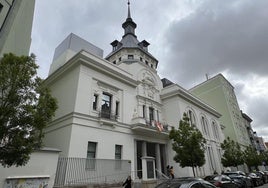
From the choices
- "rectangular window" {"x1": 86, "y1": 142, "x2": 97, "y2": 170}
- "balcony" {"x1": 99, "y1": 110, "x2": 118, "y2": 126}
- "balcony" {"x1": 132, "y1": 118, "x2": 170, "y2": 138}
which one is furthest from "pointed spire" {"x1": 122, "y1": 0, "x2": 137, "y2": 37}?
"rectangular window" {"x1": 86, "y1": 142, "x2": 97, "y2": 170}

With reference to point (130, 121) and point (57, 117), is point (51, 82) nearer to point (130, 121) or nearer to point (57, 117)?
point (57, 117)

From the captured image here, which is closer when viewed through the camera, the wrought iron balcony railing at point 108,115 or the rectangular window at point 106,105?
the wrought iron balcony railing at point 108,115

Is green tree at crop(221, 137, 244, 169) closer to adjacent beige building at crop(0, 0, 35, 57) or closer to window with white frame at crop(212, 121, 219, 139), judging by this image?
window with white frame at crop(212, 121, 219, 139)

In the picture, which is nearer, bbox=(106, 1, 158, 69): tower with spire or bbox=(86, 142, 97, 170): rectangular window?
bbox=(86, 142, 97, 170): rectangular window

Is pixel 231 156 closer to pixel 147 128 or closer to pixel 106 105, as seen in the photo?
pixel 147 128

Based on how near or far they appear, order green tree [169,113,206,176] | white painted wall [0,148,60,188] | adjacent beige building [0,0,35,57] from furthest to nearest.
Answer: green tree [169,113,206,176] → adjacent beige building [0,0,35,57] → white painted wall [0,148,60,188]

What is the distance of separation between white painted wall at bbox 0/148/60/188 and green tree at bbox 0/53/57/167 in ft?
10.5

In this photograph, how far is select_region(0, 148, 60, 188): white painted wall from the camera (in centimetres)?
900

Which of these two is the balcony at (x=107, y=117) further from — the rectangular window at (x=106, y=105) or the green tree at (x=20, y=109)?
the green tree at (x=20, y=109)

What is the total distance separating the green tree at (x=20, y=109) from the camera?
239 inches

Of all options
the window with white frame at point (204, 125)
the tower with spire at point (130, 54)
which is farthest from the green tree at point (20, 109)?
the window with white frame at point (204, 125)

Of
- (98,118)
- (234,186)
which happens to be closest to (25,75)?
(98,118)

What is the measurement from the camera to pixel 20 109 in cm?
641

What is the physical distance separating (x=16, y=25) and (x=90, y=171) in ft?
38.6
